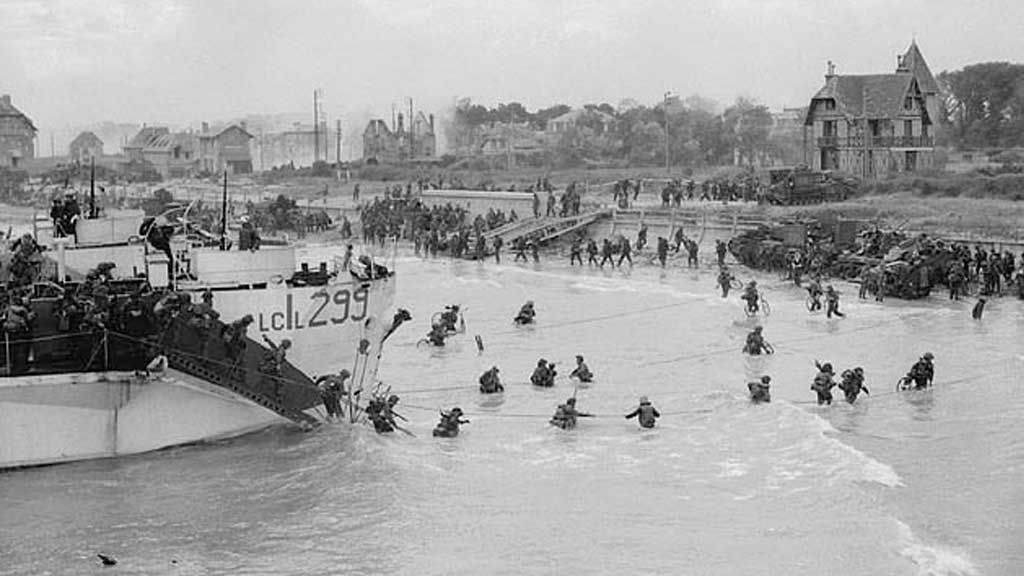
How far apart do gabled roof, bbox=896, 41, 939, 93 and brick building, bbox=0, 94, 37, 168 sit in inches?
3743

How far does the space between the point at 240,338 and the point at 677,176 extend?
72.5 m

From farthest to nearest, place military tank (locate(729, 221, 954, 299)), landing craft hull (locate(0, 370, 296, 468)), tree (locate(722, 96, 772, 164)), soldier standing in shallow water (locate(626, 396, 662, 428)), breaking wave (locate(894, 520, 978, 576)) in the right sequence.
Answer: tree (locate(722, 96, 772, 164)), military tank (locate(729, 221, 954, 299)), soldier standing in shallow water (locate(626, 396, 662, 428)), landing craft hull (locate(0, 370, 296, 468)), breaking wave (locate(894, 520, 978, 576))

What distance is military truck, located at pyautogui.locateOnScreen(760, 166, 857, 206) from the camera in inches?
2477

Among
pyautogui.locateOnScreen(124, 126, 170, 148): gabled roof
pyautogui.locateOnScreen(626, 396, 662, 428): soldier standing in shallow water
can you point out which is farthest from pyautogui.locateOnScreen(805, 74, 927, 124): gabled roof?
pyautogui.locateOnScreen(124, 126, 170, 148): gabled roof

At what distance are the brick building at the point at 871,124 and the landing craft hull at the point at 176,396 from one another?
5278 cm

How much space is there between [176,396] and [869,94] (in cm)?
5837

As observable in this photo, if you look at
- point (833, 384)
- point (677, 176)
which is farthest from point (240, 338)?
point (677, 176)

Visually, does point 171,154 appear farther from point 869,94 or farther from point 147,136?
point 869,94

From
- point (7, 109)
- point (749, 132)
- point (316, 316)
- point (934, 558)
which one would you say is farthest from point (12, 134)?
point (934, 558)

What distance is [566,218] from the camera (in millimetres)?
63625

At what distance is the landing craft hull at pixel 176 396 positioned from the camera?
22.4m

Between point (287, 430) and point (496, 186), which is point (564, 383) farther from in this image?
point (496, 186)

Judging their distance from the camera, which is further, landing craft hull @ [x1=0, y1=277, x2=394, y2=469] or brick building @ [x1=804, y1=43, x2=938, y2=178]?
brick building @ [x1=804, y1=43, x2=938, y2=178]

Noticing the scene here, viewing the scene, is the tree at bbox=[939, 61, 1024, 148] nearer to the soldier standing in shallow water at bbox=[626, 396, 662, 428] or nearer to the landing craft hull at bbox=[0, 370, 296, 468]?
the soldier standing in shallow water at bbox=[626, 396, 662, 428]
